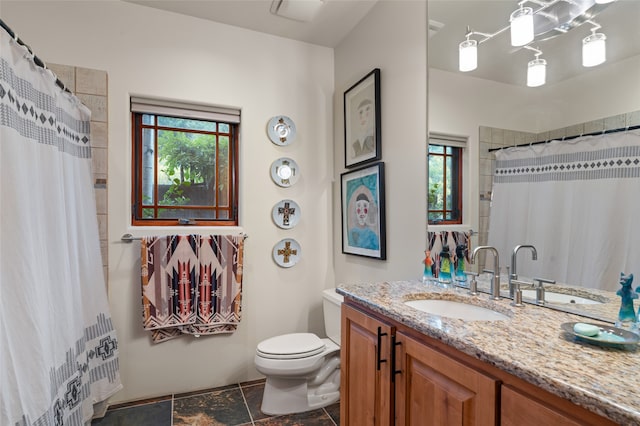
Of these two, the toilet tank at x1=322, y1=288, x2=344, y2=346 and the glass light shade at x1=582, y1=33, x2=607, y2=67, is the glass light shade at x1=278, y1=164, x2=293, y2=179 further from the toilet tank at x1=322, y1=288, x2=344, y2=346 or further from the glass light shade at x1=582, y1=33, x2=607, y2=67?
the glass light shade at x1=582, y1=33, x2=607, y2=67

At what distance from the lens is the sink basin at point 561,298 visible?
113cm

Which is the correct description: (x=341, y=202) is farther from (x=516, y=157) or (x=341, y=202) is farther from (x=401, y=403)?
(x=401, y=403)

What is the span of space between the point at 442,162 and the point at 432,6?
79 cm

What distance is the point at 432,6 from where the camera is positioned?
5.67ft

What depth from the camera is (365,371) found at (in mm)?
1347

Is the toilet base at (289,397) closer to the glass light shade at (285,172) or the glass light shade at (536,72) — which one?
the glass light shade at (285,172)

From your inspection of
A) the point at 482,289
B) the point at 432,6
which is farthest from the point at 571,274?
the point at 432,6

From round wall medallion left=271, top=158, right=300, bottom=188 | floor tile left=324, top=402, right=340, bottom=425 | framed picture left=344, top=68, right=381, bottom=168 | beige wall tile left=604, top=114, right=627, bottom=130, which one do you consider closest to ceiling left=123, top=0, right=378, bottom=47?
framed picture left=344, top=68, right=381, bottom=168

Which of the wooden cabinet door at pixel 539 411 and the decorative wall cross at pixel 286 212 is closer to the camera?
the wooden cabinet door at pixel 539 411

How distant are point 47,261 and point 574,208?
1.94 metres

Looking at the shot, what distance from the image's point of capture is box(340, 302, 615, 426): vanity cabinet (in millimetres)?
736

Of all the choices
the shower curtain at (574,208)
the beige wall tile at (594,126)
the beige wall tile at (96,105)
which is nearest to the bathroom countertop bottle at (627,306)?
the shower curtain at (574,208)

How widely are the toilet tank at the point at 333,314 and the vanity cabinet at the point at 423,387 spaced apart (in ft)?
2.39

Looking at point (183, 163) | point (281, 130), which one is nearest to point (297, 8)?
point (281, 130)
